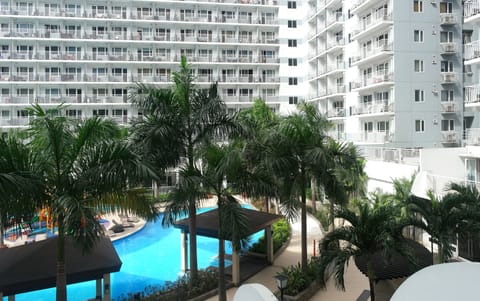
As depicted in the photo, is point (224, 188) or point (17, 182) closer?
point (17, 182)

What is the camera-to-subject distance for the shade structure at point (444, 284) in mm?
2750

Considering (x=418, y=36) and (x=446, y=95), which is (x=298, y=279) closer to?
(x=446, y=95)

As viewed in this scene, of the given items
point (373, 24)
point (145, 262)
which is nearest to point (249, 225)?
point (145, 262)

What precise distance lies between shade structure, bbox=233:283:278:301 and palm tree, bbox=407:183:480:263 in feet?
22.7

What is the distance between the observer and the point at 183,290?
11.7m

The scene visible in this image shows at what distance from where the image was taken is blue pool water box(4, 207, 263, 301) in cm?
1441

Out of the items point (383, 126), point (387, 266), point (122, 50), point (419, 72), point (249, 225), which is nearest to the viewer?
point (387, 266)

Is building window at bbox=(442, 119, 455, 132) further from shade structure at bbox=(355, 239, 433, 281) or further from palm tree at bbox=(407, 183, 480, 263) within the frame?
shade structure at bbox=(355, 239, 433, 281)

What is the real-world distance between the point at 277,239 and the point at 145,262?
20.7 feet

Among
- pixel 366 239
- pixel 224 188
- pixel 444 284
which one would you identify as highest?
pixel 444 284

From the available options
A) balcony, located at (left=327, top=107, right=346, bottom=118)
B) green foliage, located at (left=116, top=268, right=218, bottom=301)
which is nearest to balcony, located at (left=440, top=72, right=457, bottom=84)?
balcony, located at (left=327, top=107, right=346, bottom=118)

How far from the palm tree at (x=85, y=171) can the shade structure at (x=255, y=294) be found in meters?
4.30

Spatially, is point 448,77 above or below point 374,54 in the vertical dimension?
below

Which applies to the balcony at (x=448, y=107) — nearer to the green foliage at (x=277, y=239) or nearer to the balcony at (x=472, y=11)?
the balcony at (x=472, y=11)
